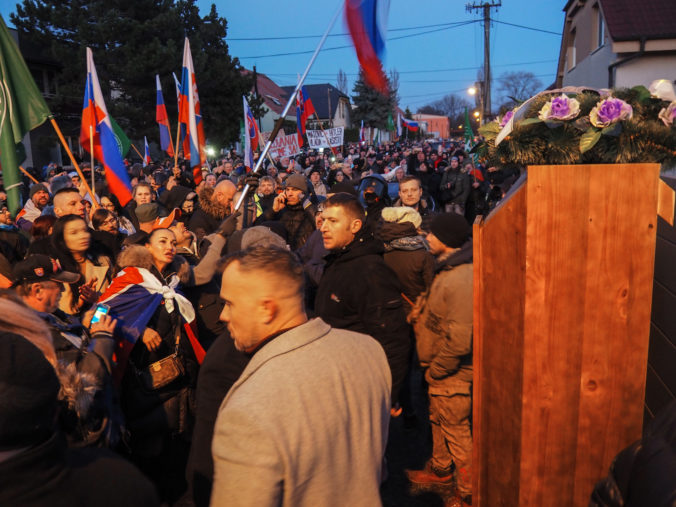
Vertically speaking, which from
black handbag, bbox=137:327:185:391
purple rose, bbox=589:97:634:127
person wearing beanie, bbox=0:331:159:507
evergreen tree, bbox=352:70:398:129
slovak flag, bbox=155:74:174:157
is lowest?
black handbag, bbox=137:327:185:391

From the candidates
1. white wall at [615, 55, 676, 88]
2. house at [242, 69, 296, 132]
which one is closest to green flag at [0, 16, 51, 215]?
white wall at [615, 55, 676, 88]

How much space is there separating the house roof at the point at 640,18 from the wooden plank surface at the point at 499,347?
15075 mm

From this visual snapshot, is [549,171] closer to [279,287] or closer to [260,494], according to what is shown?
[279,287]

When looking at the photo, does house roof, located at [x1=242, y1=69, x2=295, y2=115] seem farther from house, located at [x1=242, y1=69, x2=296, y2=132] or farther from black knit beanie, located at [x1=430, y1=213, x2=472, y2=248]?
black knit beanie, located at [x1=430, y1=213, x2=472, y2=248]

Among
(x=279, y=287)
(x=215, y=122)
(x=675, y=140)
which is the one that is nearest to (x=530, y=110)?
(x=675, y=140)

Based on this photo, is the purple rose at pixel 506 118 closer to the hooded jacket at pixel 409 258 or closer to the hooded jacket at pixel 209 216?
the hooded jacket at pixel 409 258

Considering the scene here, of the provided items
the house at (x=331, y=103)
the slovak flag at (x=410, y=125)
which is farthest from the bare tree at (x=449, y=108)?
the slovak flag at (x=410, y=125)

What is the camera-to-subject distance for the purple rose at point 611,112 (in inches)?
102

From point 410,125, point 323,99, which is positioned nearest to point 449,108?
point 323,99

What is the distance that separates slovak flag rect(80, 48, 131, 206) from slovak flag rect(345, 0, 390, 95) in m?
3.26

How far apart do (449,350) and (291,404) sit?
2.23 m

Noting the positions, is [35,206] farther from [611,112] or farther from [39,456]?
[611,112]

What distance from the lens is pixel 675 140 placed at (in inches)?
104

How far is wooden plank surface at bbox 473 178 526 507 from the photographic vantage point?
268 centimetres
